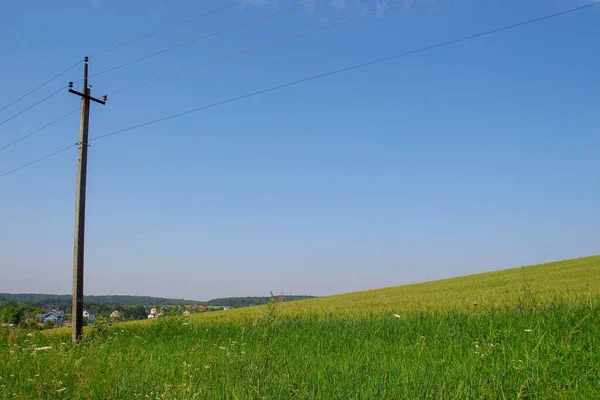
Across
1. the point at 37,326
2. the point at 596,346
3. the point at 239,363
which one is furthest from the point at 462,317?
the point at 37,326

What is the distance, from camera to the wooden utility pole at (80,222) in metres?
12.0

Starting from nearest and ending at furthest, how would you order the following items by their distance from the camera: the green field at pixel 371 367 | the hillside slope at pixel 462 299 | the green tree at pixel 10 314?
the green field at pixel 371 367
the hillside slope at pixel 462 299
the green tree at pixel 10 314

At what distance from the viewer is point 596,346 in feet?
16.0

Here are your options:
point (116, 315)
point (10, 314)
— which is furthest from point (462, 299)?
point (10, 314)

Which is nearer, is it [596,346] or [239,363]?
[596,346]

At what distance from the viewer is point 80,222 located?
12.6 m

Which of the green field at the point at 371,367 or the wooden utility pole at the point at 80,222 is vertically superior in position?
the wooden utility pole at the point at 80,222

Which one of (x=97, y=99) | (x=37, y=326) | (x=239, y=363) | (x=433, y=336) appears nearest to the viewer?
(x=239, y=363)

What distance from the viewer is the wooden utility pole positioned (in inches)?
471

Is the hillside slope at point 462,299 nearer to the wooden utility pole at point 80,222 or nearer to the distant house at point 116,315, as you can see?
the distant house at point 116,315

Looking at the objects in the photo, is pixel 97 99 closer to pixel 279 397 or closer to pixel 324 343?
pixel 324 343

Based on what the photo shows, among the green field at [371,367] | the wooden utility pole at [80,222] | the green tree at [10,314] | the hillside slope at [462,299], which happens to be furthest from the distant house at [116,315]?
the hillside slope at [462,299]

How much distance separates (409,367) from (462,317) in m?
3.99

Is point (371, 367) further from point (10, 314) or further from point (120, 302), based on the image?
point (120, 302)
